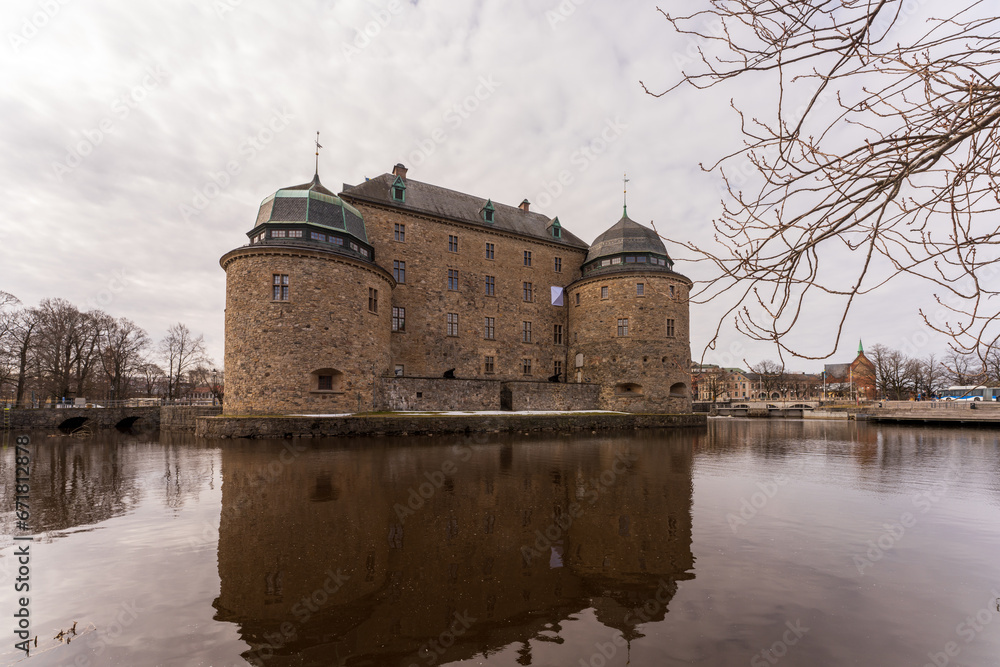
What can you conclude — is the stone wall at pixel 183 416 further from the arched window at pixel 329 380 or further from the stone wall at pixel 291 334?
the arched window at pixel 329 380

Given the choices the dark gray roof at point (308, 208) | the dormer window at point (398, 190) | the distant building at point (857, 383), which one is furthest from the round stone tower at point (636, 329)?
the distant building at point (857, 383)

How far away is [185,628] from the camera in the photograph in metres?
3.74

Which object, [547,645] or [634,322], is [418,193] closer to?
[634,322]

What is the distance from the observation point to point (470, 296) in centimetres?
3250

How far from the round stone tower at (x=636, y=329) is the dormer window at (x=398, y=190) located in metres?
14.8

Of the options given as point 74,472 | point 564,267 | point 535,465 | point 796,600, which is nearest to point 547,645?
point 796,600

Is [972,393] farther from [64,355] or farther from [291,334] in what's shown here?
[64,355]

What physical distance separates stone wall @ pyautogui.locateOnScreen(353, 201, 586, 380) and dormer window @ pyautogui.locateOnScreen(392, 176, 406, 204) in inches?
49.2

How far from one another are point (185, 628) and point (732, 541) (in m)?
6.08

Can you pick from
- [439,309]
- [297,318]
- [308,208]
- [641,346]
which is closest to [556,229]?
[641,346]

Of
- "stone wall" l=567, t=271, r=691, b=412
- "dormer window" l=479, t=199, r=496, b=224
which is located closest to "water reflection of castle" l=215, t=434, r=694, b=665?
"stone wall" l=567, t=271, r=691, b=412

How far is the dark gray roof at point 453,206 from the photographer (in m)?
30.2

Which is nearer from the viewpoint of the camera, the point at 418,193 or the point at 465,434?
the point at 465,434

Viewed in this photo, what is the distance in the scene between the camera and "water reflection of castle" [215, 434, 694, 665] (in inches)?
145
